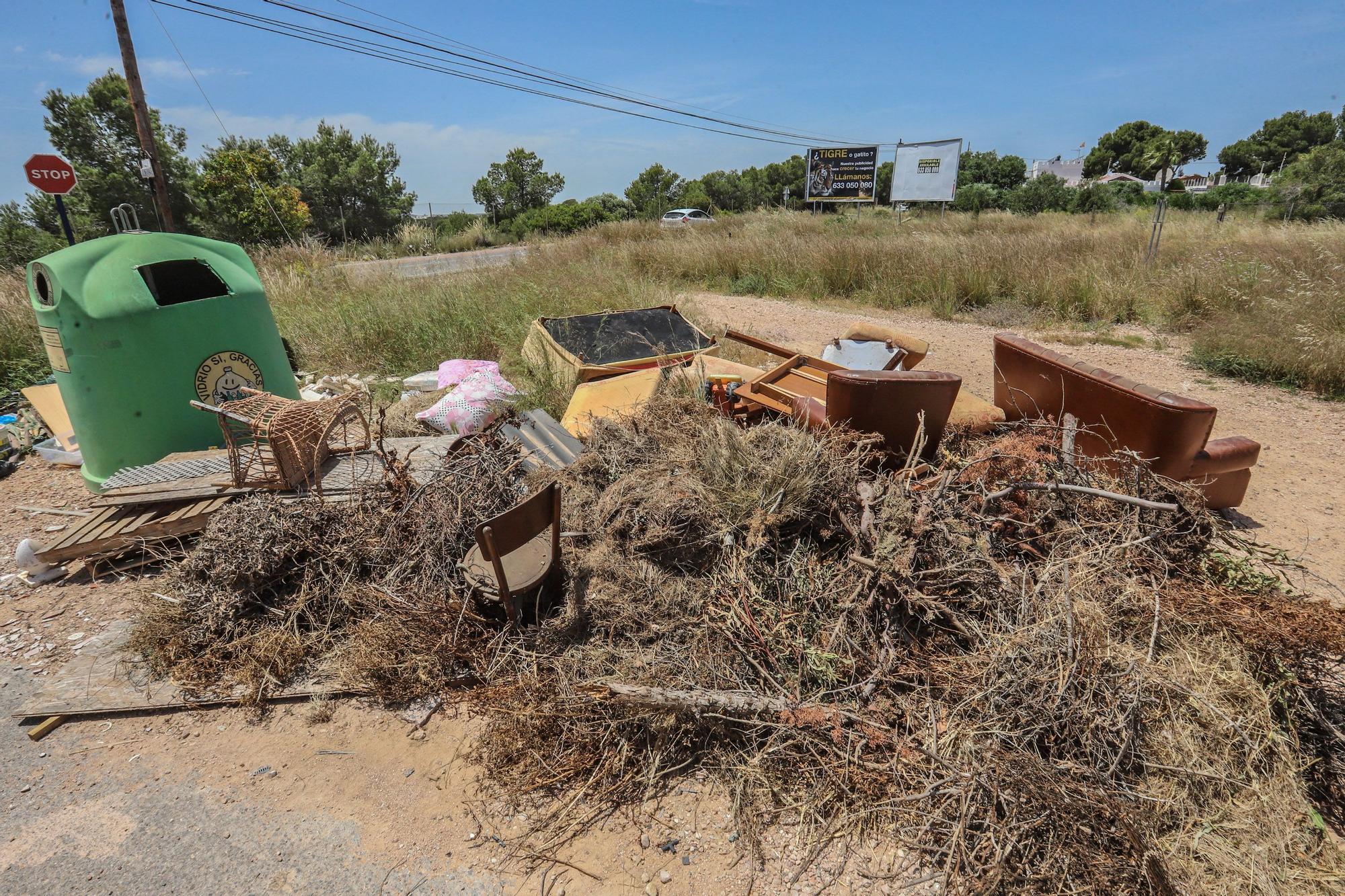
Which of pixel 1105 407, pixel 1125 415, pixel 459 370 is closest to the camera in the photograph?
pixel 1125 415

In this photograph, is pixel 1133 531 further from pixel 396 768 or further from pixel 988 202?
pixel 988 202

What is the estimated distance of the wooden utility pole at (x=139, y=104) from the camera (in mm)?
9594

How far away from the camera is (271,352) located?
15.5 feet

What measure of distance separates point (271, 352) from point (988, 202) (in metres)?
33.8

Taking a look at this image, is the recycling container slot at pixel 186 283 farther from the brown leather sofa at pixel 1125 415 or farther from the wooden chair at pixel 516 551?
the brown leather sofa at pixel 1125 415

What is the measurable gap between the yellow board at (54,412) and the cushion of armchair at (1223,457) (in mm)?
8023

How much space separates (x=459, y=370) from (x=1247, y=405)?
7.42 m

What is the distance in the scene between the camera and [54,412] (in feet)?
18.5

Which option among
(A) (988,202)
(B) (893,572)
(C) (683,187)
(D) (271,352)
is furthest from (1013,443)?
(C) (683,187)

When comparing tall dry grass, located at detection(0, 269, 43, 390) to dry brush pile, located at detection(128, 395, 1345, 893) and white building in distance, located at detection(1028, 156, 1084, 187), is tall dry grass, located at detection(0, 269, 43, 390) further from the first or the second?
white building in distance, located at detection(1028, 156, 1084, 187)

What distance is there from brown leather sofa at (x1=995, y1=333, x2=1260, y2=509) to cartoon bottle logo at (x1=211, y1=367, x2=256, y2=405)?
16.7 feet

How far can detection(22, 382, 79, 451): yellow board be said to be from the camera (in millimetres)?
5273

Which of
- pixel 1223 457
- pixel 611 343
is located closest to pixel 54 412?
pixel 611 343

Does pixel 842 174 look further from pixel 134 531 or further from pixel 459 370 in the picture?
pixel 134 531
